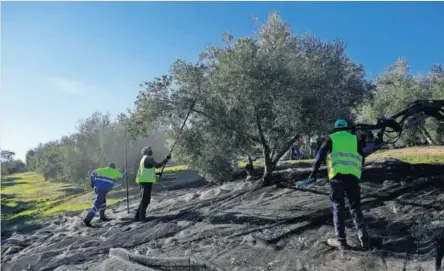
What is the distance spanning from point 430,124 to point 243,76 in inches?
1026

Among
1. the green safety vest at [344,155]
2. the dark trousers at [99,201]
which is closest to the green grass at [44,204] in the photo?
the dark trousers at [99,201]

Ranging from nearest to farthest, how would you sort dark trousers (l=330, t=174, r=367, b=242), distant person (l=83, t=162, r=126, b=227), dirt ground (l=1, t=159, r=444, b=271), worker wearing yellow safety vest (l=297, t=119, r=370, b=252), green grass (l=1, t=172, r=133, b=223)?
dirt ground (l=1, t=159, r=444, b=271) → dark trousers (l=330, t=174, r=367, b=242) → worker wearing yellow safety vest (l=297, t=119, r=370, b=252) → distant person (l=83, t=162, r=126, b=227) → green grass (l=1, t=172, r=133, b=223)

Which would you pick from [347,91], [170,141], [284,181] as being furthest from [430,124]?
[170,141]

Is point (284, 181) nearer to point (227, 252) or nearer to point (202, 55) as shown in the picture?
point (202, 55)

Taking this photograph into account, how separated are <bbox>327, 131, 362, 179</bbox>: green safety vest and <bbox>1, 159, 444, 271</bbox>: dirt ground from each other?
1359mm

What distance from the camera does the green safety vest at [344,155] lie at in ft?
25.0

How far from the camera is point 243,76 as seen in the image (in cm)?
1366

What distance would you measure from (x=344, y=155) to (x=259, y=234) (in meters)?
2.71

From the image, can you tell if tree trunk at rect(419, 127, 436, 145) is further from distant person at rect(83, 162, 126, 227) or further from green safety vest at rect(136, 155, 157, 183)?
distant person at rect(83, 162, 126, 227)

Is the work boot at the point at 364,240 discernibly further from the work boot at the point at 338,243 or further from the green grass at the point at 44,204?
the green grass at the point at 44,204

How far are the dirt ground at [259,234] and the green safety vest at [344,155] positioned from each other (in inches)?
53.5

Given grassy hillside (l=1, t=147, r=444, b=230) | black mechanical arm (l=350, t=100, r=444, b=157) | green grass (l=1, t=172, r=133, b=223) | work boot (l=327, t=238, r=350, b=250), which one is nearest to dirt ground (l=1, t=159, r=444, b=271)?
work boot (l=327, t=238, r=350, b=250)

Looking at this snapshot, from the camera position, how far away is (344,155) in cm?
764

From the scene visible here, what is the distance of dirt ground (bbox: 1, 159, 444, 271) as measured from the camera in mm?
7000
